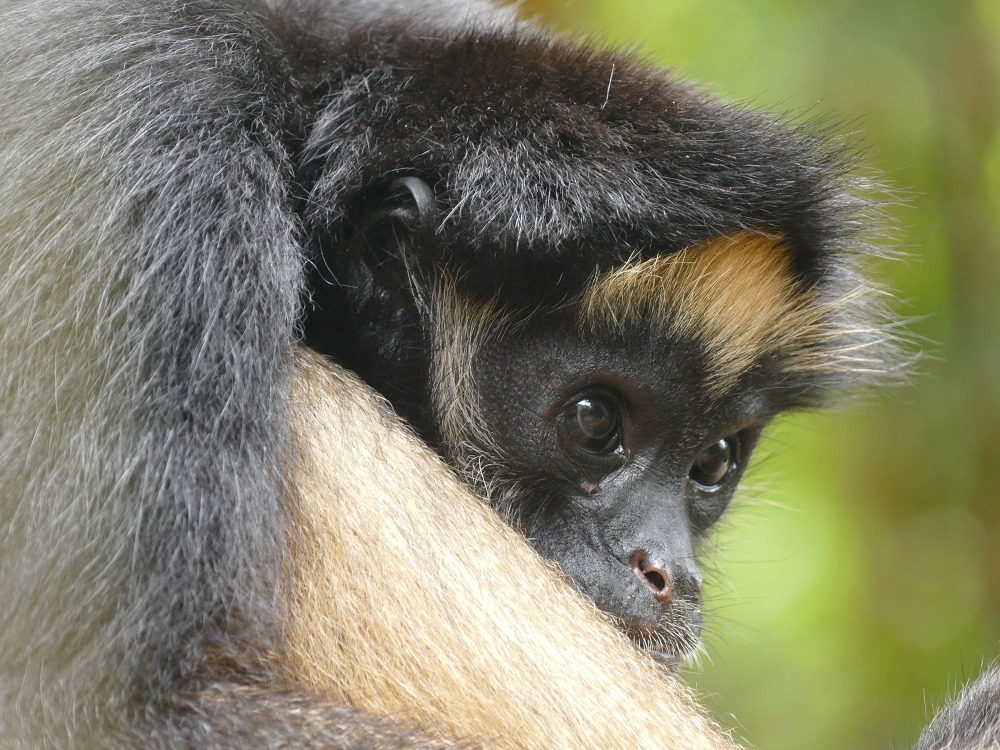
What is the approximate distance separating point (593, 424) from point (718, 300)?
2.10ft

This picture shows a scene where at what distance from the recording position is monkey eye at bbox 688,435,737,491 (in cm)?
429

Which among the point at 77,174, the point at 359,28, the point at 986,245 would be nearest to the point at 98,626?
the point at 77,174

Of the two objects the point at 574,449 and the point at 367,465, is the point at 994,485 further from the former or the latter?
the point at 367,465

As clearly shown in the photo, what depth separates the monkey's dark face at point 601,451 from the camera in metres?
3.65

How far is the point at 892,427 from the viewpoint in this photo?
815 cm

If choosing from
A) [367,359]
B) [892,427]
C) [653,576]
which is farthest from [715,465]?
[892,427]

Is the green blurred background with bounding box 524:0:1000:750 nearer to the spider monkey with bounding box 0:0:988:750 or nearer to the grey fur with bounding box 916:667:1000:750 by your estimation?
the grey fur with bounding box 916:667:1000:750

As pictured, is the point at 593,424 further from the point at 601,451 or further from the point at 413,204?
the point at 413,204

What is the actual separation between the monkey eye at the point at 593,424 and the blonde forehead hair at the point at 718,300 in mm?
273

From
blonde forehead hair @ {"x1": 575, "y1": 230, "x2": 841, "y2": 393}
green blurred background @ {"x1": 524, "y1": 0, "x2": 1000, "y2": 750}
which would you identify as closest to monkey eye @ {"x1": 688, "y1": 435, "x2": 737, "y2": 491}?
blonde forehead hair @ {"x1": 575, "y1": 230, "x2": 841, "y2": 393}

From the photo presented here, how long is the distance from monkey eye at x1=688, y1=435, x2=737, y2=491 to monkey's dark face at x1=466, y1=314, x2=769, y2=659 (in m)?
0.48

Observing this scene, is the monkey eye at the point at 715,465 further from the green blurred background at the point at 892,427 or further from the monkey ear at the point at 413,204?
the green blurred background at the point at 892,427

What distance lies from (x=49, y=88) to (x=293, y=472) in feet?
4.28

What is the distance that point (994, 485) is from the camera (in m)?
7.75
